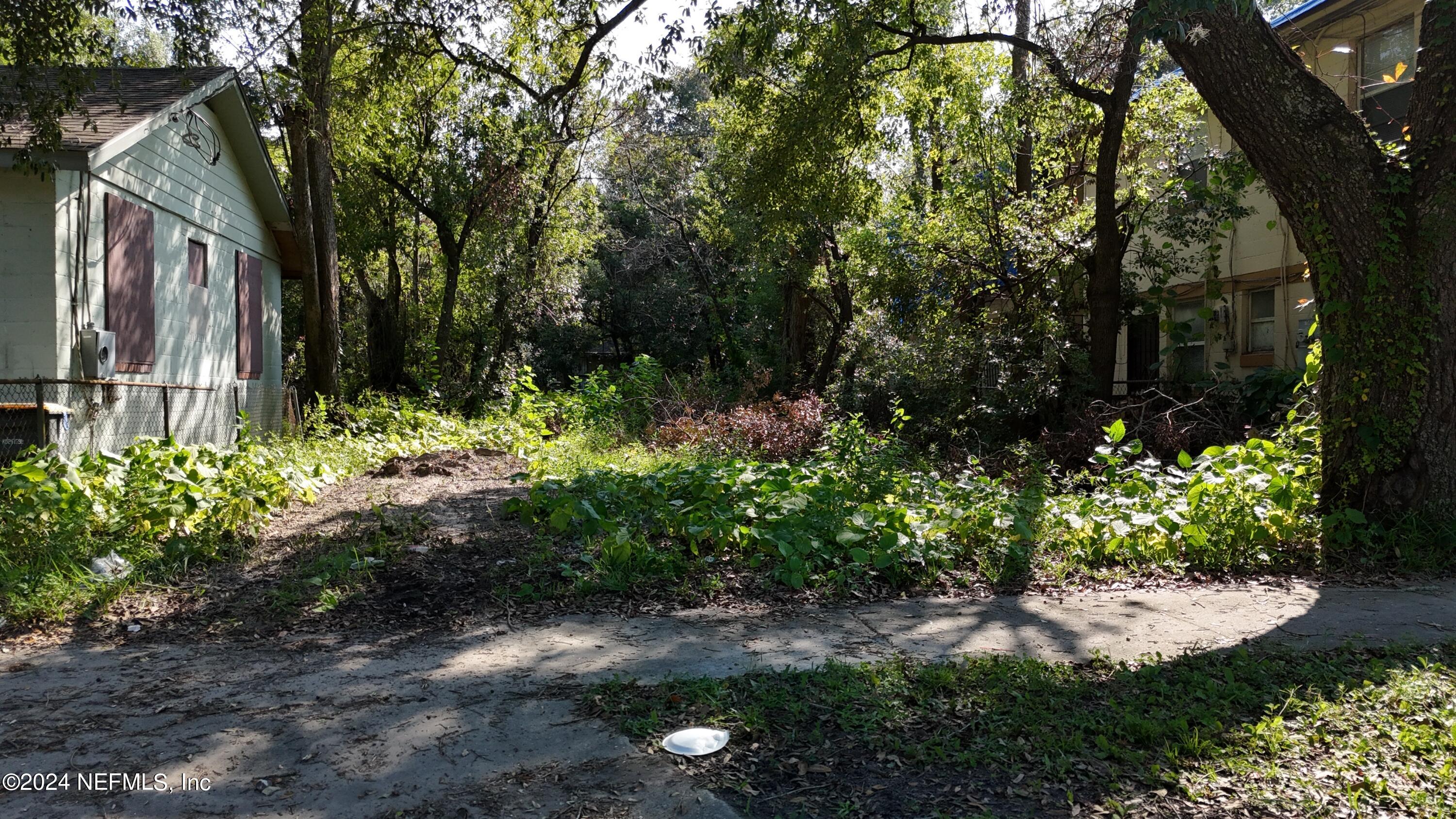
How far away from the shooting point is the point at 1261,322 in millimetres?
14672

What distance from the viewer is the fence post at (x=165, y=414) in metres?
10.2

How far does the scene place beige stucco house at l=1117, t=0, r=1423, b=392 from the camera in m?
12.4

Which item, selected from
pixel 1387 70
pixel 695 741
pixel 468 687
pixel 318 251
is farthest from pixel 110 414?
pixel 1387 70

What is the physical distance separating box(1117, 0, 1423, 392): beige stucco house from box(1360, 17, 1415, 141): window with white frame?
0.01 m

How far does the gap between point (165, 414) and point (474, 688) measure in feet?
27.3

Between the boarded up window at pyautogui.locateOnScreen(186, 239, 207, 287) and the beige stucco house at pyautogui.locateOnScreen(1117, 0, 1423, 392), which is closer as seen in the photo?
the boarded up window at pyautogui.locateOnScreen(186, 239, 207, 287)

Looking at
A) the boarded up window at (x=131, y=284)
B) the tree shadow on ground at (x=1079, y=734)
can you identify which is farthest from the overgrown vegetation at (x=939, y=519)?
the boarded up window at (x=131, y=284)

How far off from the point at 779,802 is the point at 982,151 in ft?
44.3

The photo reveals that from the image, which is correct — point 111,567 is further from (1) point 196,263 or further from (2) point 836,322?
(2) point 836,322

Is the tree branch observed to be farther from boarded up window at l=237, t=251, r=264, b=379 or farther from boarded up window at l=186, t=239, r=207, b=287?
boarded up window at l=237, t=251, r=264, b=379

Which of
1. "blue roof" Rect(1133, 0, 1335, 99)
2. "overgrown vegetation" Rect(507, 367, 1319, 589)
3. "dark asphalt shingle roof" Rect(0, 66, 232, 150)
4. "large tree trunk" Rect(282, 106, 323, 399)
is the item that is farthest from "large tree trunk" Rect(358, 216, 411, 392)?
"blue roof" Rect(1133, 0, 1335, 99)

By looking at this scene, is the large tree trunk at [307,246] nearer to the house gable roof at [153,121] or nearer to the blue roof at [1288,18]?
the house gable roof at [153,121]

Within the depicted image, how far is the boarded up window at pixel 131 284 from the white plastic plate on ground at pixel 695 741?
9.39m

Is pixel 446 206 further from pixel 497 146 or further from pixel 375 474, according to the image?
Answer: pixel 375 474
